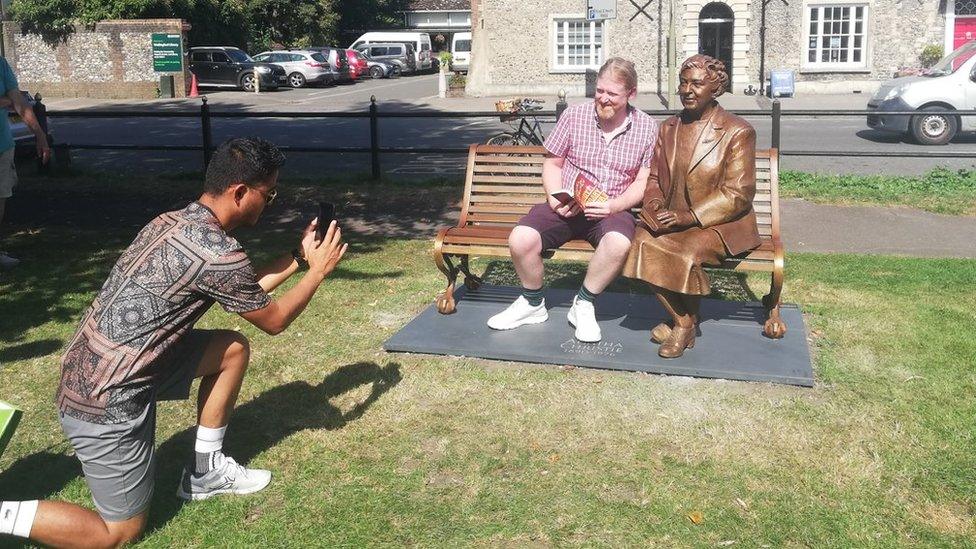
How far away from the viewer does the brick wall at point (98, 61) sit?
108 feet

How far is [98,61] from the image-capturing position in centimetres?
3341

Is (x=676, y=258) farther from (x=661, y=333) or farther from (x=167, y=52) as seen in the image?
(x=167, y=52)

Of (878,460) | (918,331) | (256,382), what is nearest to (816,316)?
(918,331)

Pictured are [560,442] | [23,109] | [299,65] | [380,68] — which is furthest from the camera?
[380,68]

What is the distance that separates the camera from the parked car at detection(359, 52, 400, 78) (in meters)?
46.7

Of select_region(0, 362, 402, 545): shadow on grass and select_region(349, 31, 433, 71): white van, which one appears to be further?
select_region(349, 31, 433, 71): white van

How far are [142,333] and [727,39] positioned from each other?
30.3 meters

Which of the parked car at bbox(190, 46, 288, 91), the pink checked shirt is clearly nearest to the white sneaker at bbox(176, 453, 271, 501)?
the pink checked shirt

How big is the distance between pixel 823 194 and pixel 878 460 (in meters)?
6.83

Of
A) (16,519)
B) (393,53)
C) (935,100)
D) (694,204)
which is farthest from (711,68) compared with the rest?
(393,53)

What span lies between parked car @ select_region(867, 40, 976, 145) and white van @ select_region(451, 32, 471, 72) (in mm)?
31679

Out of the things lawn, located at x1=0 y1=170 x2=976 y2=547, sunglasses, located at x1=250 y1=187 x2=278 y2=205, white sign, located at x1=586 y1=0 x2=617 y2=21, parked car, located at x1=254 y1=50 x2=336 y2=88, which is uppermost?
white sign, located at x1=586 y1=0 x2=617 y2=21

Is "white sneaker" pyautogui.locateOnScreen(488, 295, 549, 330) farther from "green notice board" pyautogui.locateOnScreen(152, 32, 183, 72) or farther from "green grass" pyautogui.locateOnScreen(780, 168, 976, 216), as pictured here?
"green notice board" pyautogui.locateOnScreen(152, 32, 183, 72)

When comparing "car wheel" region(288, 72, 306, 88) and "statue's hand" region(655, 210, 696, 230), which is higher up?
"car wheel" region(288, 72, 306, 88)
